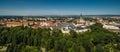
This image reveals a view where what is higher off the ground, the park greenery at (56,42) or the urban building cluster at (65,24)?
the park greenery at (56,42)

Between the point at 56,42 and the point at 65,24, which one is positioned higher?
the point at 56,42

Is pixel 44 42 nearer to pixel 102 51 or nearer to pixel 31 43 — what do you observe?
pixel 31 43

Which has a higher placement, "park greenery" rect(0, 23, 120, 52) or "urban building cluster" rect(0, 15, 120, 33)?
"park greenery" rect(0, 23, 120, 52)

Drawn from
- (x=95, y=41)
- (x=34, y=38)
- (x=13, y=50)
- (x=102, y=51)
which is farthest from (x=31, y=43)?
(x=102, y=51)

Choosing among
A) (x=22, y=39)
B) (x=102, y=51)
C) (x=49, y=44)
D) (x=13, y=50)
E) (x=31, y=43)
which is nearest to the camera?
(x=102, y=51)

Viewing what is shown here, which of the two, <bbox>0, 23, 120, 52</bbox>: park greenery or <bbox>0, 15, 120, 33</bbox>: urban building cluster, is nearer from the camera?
<bbox>0, 23, 120, 52</bbox>: park greenery

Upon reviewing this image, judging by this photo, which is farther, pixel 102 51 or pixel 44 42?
pixel 44 42

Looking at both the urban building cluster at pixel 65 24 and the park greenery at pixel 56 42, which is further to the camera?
the urban building cluster at pixel 65 24

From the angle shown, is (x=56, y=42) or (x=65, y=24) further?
(x=65, y=24)

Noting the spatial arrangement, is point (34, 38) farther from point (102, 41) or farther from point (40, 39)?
point (102, 41)

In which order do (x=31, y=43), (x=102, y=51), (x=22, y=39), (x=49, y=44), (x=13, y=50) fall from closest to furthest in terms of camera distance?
(x=102, y=51) → (x=13, y=50) → (x=49, y=44) → (x=31, y=43) → (x=22, y=39)
